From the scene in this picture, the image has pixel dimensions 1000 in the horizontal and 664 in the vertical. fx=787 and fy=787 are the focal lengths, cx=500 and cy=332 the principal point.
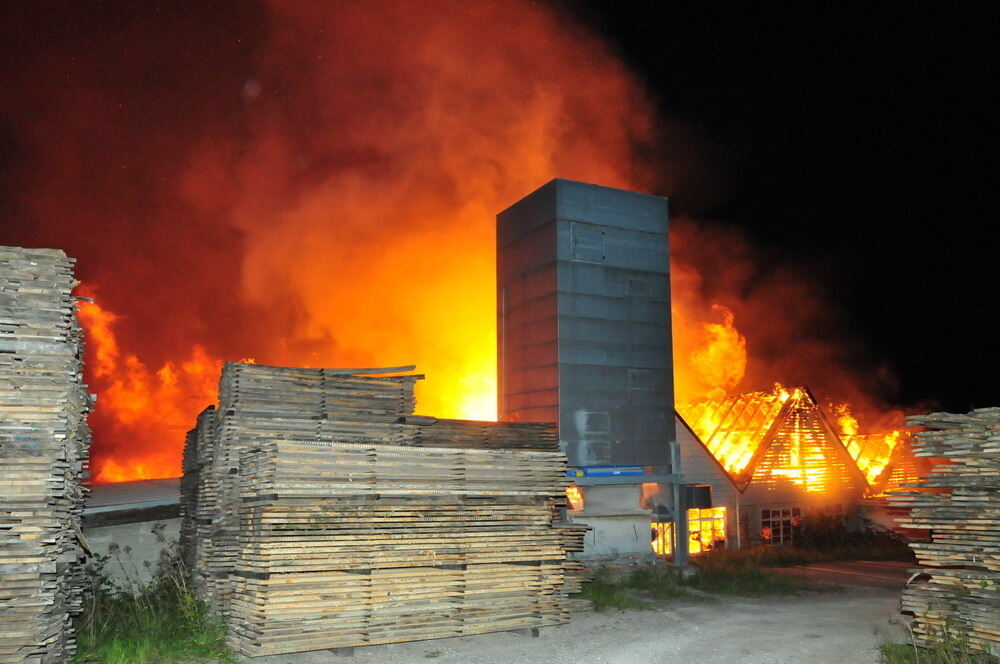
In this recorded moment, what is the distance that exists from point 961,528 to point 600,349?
40.9 ft

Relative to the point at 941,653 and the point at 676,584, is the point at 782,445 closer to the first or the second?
the point at 676,584

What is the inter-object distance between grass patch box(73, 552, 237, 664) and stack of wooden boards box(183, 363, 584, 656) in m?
0.45

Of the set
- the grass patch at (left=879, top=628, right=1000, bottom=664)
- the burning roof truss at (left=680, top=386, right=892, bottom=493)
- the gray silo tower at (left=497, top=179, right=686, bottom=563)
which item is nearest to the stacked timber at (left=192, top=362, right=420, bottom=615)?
the gray silo tower at (left=497, top=179, right=686, bottom=563)

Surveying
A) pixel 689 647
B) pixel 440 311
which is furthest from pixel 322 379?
pixel 440 311

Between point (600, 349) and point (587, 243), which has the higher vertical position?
point (587, 243)

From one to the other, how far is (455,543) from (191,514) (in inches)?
259

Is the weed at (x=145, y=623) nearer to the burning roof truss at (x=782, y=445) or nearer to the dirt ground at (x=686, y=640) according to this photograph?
the dirt ground at (x=686, y=640)

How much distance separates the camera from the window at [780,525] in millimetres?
29156

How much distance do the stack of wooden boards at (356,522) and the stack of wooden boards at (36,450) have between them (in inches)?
106

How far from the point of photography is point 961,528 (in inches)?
470

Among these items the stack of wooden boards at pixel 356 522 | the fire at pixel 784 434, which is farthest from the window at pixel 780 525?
the stack of wooden boards at pixel 356 522

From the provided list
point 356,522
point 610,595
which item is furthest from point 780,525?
point 356,522

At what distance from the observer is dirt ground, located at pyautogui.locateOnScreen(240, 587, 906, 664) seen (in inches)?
486

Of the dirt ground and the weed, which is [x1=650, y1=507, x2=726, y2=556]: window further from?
the weed
